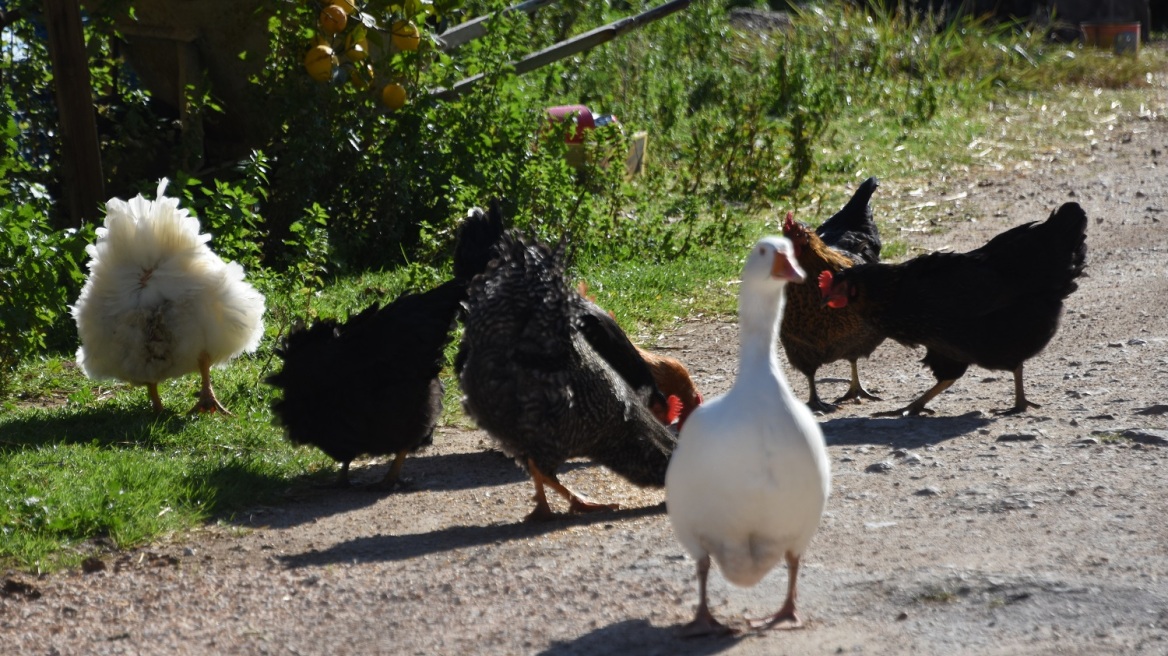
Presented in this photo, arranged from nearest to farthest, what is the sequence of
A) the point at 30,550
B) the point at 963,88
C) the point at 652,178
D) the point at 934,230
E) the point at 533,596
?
the point at 533,596 < the point at 30,550 < the point at 934,230 < the point at 652,178 < the point at 963,88

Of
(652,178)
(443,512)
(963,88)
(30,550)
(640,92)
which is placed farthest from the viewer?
(963,88)

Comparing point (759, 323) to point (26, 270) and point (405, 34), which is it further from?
point (405, 34)

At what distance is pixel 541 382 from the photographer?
5.13 meters

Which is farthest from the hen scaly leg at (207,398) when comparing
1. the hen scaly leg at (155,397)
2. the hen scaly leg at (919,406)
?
the hen scaly leg at (919,406)

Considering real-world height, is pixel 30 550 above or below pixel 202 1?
below

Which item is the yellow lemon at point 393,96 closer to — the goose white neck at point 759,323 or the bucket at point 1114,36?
the goose white neck at point 759,323

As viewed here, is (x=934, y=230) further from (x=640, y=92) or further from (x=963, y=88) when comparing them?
(x=963, y=88)

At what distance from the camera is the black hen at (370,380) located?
18.6 feet

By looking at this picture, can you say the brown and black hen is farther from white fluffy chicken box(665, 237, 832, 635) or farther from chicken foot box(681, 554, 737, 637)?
chicken foot box(681, 554, 737, 637)

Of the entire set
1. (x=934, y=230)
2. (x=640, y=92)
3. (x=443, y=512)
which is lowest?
(x=443, y=512)

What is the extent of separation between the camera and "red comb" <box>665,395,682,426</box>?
20.0 ft

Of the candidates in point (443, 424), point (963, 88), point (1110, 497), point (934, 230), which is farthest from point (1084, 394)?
point (963, 88)

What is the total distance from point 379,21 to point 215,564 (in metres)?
4.72

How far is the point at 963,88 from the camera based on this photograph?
1580 cm
